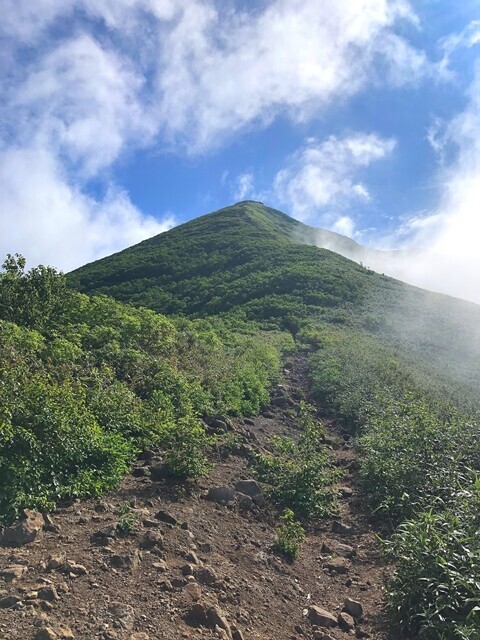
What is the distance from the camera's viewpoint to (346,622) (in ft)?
16.3

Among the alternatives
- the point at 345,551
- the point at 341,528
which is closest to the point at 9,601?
the point at 345,551

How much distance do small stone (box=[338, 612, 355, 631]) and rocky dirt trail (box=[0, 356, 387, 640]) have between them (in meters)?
0.01

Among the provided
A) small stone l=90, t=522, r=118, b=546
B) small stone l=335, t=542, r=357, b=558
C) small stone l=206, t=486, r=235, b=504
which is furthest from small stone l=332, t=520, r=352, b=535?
small stone l=90, t=522, r=118, b=546

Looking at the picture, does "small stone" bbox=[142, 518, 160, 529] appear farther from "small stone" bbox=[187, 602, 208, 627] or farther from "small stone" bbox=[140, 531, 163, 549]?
"small stone" bbox=[187, 602, 208, 627]

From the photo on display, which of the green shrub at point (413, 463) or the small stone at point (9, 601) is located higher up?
the green shrub at point (413, 463)

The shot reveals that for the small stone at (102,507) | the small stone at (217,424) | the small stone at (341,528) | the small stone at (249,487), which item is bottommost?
the small stone at (102,507)

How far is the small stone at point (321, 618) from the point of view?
4.96 metres

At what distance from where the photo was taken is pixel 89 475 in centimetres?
624

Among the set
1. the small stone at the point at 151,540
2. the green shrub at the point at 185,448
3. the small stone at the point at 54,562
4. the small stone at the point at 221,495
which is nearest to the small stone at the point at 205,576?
the small stone at the point at 151,540

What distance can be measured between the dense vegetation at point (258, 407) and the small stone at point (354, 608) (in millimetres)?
450

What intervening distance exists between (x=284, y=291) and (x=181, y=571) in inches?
1194

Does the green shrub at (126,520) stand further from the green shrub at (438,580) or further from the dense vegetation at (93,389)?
the green shrub at (438,580)

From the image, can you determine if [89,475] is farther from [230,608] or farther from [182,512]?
[230,608]

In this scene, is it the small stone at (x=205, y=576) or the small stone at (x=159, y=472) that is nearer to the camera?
the small stone at (x=205, y=576)
